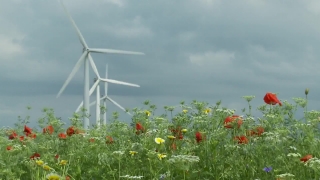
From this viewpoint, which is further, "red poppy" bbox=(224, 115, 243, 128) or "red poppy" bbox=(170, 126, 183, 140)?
"red poppy" bbox=(170, 126, 183, 140)

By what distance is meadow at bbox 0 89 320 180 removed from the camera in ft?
18.8

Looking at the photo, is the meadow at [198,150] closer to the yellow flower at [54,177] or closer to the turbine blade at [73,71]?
the yellow flower at [54,177]

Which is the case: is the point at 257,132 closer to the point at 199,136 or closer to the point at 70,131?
the point at 199,136

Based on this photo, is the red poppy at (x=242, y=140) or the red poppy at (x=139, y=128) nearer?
the red poppy at (x=242, y=140)

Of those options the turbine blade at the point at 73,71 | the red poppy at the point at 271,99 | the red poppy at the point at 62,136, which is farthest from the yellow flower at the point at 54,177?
the turbine blade at the point at 73,71

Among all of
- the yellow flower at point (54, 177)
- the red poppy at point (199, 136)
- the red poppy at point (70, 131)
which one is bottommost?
the yellow flower at point (54, 177)

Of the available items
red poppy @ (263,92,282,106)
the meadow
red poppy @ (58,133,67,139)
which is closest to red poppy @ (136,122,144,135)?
the meadow

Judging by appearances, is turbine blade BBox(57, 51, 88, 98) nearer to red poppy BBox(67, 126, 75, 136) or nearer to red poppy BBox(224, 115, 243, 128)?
red poppy BBox(67, 126, 75, 136)

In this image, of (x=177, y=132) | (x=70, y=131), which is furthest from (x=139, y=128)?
(x=70, y=131)

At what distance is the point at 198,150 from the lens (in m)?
6.28

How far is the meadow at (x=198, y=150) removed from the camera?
18.8ft

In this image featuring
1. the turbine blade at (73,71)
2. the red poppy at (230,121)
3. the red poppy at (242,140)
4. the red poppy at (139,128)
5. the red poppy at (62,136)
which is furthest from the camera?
the turbine blade at (73,71)

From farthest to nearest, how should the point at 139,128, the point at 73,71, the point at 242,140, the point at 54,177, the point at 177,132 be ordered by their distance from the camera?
the point at 73,71 → the point at 139,128 → the point at 177,132 → the point at 242,140 → the point at 54,177

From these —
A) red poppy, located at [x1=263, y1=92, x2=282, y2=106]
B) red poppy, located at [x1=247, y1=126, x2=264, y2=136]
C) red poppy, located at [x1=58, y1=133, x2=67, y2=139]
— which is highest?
red poppy, located at [x1=263, y1=92, x2=282, y2=106]
